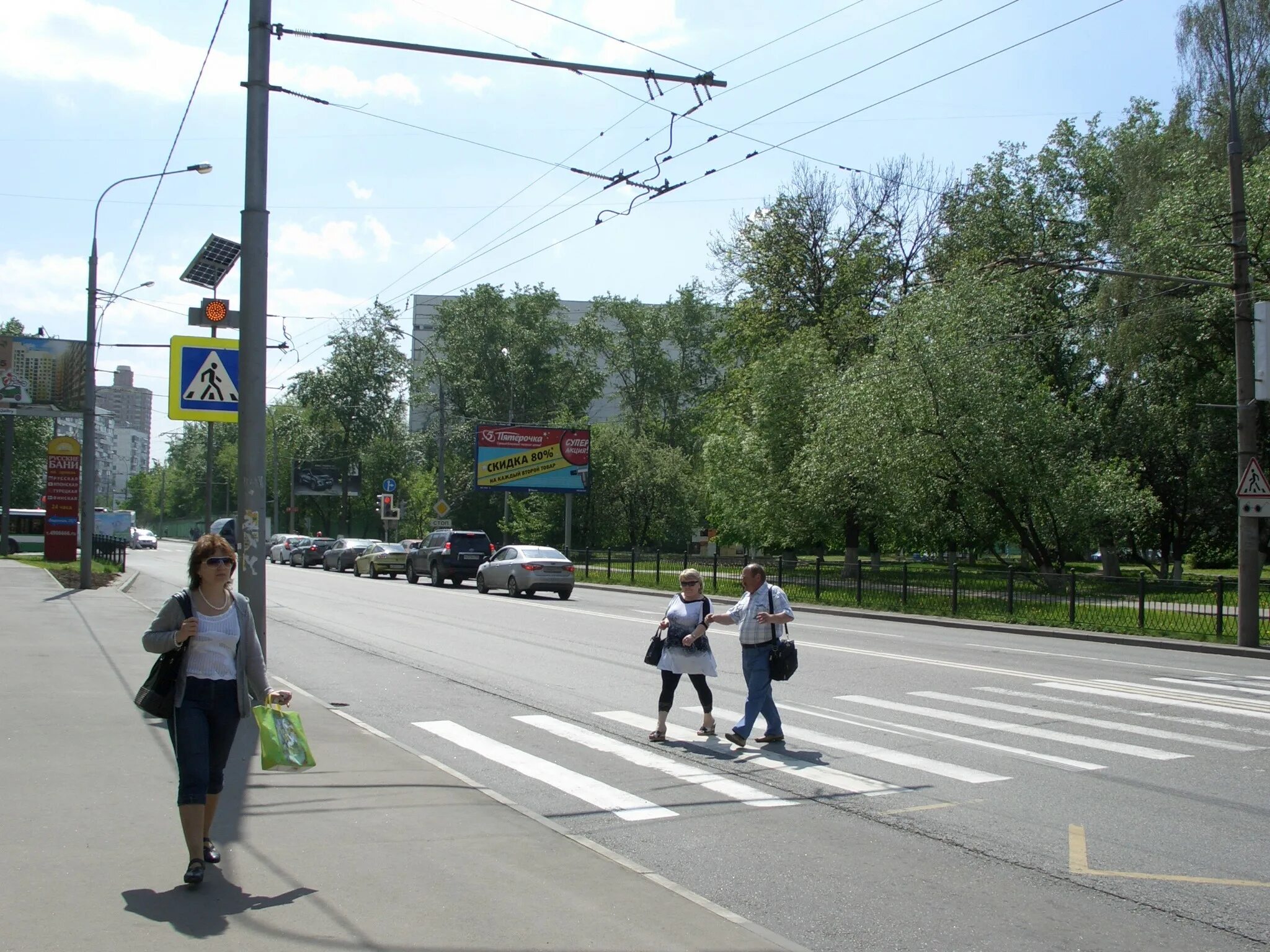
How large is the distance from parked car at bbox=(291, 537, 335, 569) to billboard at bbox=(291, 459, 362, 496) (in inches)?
731

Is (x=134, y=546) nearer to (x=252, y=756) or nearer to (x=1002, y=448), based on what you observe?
(x=1002, y=448)

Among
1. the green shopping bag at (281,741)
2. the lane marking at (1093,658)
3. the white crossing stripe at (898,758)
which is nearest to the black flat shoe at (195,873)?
the green shopping bag at (281,741)

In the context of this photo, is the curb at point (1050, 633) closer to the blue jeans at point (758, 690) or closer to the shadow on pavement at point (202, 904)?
the blue jeans at point (758, 690)

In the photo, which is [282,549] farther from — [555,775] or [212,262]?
[555,775]

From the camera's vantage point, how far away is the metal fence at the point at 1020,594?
845 inches

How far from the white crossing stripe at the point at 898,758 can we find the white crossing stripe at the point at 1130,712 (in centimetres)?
333

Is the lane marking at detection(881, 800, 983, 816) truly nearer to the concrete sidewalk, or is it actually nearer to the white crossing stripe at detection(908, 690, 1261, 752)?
the concrete sidewalk

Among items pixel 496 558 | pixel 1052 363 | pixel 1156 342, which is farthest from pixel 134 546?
pixel 1156 342

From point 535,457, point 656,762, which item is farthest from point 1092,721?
point 535,457

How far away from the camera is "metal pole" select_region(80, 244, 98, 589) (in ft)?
92.5

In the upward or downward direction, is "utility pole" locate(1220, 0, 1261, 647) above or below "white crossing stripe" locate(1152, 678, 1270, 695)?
above

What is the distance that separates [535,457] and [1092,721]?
3494 centimetres

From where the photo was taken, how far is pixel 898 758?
29.8 feet

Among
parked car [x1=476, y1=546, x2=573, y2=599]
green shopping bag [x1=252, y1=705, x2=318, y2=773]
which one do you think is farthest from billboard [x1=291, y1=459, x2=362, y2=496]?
green shopping bag [x1=252, y1=705, x2=318, y2=773]
